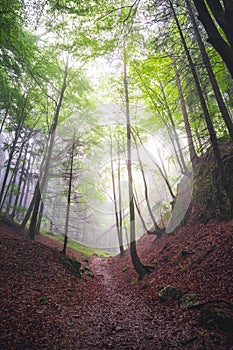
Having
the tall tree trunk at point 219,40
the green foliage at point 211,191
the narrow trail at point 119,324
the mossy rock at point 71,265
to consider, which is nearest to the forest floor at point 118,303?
the narrow trail at point 119,324

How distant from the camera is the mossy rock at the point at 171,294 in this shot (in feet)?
16.4

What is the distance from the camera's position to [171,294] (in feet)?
17.0

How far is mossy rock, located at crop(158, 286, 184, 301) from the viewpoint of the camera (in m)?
4.99

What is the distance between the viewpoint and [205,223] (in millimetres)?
8211

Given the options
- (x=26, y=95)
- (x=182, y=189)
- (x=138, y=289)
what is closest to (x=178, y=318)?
(x=138, y=289)

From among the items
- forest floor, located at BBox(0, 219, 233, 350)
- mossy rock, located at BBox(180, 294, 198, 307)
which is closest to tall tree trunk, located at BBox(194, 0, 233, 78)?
forest floor, located at BBox(0, 219, 233, 350)

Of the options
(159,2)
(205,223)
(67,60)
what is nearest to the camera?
(159,2)

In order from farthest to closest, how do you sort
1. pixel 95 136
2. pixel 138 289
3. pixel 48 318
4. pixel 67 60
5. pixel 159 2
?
1. pixel 95 136
2. pixel 67 60
3. pixel 138 289
4. pixel 159 2
5. pixel 48 318

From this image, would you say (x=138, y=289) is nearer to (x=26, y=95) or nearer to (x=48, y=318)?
(x=48, y=318)

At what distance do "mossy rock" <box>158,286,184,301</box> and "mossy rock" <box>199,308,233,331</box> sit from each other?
145cm

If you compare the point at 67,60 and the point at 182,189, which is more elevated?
the point at 67,60

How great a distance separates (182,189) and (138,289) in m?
7.63

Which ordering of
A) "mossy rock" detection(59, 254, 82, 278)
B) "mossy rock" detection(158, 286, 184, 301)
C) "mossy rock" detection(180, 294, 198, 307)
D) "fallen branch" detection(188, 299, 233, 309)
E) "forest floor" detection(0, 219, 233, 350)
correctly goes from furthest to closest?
"mossy rock" detection(59, 254, 82, 278) < "mossy rock" detection(158, 286, 184, 301) < "mossy rock" detection(180, 294, 198, 307) < "fallen branch" detection(188, 299, 233, 309) < "forest floor" detection(0, 219, 233, 350)

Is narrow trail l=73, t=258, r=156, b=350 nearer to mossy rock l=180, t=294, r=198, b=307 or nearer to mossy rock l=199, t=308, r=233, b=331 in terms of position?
mossy rock l=180, t=294, r=198, b=307
